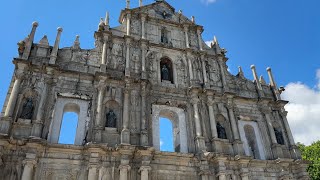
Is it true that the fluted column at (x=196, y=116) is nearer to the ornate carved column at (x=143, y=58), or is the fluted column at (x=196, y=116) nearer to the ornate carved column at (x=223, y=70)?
the ornate carved column at (x=223, y=70)

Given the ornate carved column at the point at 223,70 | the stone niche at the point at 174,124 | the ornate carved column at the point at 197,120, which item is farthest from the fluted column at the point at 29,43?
the ornate carved column at the point at 223,70

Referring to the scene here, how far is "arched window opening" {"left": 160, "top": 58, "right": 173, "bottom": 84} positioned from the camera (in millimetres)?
15539

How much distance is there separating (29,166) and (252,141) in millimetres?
10243

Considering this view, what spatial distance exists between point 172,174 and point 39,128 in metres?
5.33

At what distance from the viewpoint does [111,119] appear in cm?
1270

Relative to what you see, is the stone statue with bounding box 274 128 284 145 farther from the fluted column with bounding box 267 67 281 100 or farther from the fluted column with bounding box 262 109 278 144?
the fluted column with bounding box 267 67 281 100

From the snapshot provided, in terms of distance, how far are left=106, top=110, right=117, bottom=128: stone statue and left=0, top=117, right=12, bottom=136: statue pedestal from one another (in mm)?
3619

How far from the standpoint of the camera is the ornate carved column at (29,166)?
33.0 feet

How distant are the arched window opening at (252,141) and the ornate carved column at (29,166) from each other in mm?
9602

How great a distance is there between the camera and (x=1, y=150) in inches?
407

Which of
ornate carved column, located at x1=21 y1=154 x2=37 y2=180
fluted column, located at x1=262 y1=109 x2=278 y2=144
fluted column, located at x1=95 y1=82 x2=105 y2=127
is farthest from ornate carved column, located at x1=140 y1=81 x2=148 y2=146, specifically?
fluted column, located at x1=262 y1=109 x2=278 y2=144

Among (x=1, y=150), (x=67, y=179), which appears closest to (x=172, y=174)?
(x=67, y=179)

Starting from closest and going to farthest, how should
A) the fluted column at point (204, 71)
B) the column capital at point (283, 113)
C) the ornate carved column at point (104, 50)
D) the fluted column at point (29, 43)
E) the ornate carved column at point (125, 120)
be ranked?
the ornate carved column at point (125, 120) → the fluted column at point (29, 43) → the ornate carved column at point (104, 50) → the fluted column at point (204, 71) → the column capital at point (283, 113)

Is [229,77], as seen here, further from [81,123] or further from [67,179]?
[67,179]
